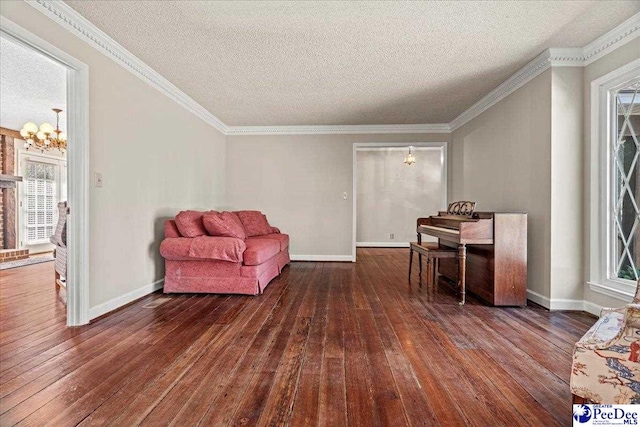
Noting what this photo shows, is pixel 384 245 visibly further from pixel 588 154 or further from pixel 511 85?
pixel 588 154

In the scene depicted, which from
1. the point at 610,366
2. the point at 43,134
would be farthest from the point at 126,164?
the point at 610,366

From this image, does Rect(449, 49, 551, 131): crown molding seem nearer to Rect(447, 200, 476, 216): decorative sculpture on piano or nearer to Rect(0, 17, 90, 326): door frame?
Rect(447, 200, 476, 216): decorative sculpture on piano

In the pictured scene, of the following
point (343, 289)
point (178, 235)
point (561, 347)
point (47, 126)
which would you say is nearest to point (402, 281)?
point (343, 289)

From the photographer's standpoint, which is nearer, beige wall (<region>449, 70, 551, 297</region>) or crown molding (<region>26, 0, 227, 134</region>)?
crown molding (<region>26, 0, 227, 134</region>)

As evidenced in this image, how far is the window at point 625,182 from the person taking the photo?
2500 millimetres

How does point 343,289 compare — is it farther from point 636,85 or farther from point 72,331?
point 636,85

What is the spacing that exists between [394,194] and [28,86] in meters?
6.98

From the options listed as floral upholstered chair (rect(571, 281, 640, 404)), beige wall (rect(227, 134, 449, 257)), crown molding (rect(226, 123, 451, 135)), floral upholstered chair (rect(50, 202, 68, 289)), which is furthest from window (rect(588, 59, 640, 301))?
Answer: floral upholstered chair (rect(50, 202, 68, 289))

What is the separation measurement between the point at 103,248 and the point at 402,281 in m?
3.38

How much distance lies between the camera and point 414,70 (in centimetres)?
329

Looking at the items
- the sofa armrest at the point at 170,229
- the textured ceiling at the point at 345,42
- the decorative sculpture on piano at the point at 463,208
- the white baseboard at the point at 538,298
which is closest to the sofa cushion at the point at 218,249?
the sofa armrest at the point at 170,229

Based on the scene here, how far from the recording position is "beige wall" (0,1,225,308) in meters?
2.59

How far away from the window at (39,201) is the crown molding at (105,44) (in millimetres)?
4733

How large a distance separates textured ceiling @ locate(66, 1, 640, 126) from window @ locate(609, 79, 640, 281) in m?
0.64
